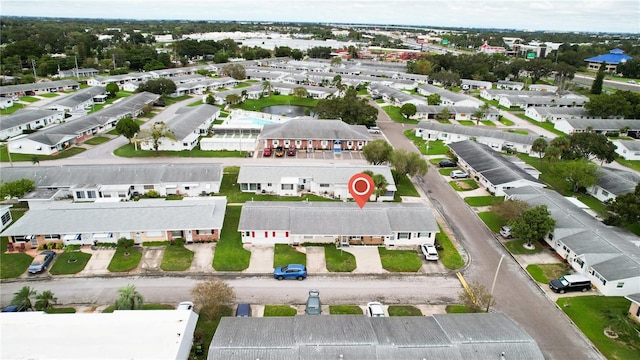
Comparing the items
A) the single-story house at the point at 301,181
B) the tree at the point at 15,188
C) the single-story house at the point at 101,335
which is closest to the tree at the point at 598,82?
the single-story house at the point at 301,181

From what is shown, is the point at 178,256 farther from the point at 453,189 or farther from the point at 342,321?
the point at 453,189

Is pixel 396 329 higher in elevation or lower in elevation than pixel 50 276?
higher

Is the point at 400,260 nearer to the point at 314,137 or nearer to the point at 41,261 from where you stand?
the point at 41,261

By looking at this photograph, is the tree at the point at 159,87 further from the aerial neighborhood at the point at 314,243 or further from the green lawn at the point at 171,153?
the green lawn at the point at 171,153

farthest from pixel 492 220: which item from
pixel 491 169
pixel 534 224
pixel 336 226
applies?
pixel 336 226

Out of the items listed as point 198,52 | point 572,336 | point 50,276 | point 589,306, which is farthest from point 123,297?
point 198,52

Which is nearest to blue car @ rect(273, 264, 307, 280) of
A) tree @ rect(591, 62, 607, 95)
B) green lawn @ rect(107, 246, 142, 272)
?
green lawn @ rect(107, 246, 142, 272)

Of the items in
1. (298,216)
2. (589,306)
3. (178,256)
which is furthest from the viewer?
(298,216)

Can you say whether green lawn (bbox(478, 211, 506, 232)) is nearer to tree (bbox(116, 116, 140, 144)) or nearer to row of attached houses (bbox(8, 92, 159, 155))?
tree (bbox(116, 116, 140, 144))
